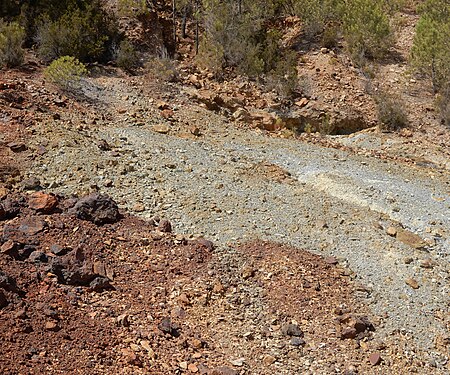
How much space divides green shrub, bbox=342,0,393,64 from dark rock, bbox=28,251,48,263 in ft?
40.3

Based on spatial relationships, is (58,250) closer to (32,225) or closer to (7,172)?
(32,225)

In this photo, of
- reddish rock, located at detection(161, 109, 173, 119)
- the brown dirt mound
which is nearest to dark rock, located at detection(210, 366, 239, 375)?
the brown dirt mound

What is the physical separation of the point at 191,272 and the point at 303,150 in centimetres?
550

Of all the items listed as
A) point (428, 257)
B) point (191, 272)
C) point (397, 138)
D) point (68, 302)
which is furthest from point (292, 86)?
point (68, 302)

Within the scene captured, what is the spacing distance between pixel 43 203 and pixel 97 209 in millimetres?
705

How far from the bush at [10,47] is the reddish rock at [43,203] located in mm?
6468

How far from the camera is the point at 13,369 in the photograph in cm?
431

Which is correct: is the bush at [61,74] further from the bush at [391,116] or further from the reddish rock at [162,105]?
the bush at [391,116]

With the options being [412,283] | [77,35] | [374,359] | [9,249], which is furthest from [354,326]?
[77,35]

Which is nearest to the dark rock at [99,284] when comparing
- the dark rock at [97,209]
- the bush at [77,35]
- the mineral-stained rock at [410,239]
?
the dark rock at [97,209]

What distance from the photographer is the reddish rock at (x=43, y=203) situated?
22.8 feet

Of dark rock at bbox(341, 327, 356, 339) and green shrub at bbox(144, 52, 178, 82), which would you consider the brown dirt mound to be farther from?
green shrub at bbox(144, 52, 178, 82)

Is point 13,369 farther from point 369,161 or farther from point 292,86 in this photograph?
point 292,86

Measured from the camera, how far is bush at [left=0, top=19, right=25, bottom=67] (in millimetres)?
12234
